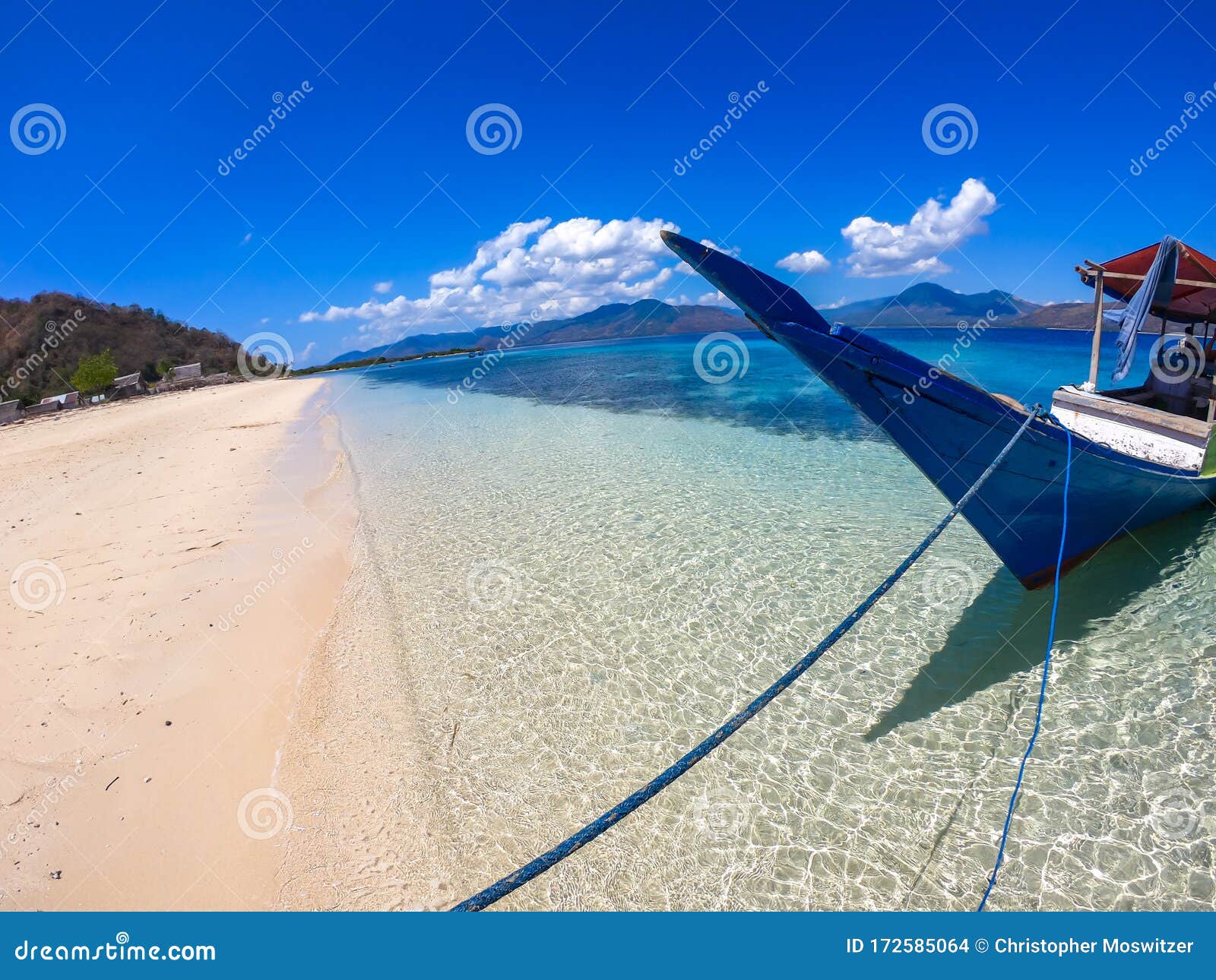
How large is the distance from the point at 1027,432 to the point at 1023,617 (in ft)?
6.69

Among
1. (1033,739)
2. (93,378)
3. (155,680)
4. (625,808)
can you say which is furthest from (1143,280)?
(93,378)

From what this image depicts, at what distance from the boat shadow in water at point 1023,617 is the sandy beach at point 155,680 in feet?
14.5

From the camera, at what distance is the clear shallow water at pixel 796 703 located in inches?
116

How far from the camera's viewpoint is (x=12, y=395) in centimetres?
2967

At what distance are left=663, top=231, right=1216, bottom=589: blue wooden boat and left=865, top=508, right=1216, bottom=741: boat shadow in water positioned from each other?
25 cm

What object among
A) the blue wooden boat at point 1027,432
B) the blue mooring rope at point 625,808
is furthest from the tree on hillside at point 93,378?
the blue mooring rope at point 625,808

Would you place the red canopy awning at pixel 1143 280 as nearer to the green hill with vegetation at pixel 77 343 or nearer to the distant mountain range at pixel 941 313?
the green hill with vegetation at pixel 77 343

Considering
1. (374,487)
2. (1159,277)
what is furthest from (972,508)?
(374,487)

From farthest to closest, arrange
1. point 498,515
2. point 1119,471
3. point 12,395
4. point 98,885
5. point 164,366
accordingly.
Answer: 1. point 164,366
2. point 12,395
3. point 498,515
4. point 1119,471
5. point 98,885

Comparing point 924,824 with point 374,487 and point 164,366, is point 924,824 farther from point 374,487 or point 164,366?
point 164,366

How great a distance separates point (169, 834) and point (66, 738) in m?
1.51

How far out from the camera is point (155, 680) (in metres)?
4.40

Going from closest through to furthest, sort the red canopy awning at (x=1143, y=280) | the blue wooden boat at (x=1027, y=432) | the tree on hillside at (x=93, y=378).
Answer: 1. the blue wooden boat at (x=1027, y=432)
2. the red canopy awning at (x=1143, y=280)
3. the tree on hillside at (x=93, y=378)

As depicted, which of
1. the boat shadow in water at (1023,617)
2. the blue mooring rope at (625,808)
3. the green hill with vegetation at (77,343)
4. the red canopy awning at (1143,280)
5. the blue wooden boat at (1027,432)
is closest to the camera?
the blue mooring rope at (625,808)
